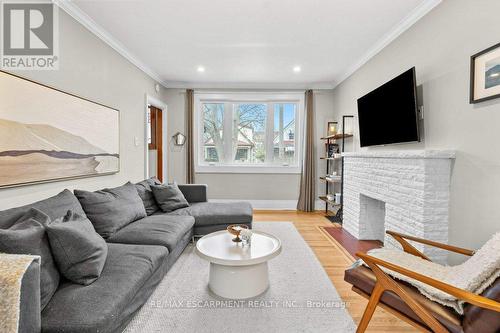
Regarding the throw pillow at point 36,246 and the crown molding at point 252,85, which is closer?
the throw pillow at point 36,246

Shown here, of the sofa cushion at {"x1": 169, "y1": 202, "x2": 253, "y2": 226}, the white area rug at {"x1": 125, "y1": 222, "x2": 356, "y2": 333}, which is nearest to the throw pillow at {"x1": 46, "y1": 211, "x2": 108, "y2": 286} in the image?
the white area rug at {"x1": 125, "y1": 222, "x2": 356, "y2": 333}

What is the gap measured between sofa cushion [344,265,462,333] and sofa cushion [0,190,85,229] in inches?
88.1

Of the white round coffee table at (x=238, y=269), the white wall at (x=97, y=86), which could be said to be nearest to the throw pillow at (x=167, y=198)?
the white wall at (x=97, y=86)

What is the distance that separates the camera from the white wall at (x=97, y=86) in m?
2.17

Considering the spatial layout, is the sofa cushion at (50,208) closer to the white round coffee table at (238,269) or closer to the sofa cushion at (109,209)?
the sofa cushion at (109,209)

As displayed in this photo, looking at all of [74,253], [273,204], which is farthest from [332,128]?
[74,253]

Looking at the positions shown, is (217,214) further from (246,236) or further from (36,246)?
(36,246)

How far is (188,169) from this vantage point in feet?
17.0

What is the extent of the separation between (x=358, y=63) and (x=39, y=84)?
403 cm

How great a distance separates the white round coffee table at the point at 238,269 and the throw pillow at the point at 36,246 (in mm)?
943

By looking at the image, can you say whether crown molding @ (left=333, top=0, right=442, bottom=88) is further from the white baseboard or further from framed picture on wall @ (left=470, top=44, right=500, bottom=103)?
the white baseboard

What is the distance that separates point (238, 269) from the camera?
1.95 metres

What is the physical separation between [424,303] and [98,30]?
3887mm

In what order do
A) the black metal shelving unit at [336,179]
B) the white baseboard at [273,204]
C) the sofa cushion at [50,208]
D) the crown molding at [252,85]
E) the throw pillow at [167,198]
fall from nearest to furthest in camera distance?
the sofa cushion at [50,208] → the throw pillow at [167,198] → the black metal shelving unit at [336,179] → the crown molding at [252,85] → the white baseboard at [273,204]
